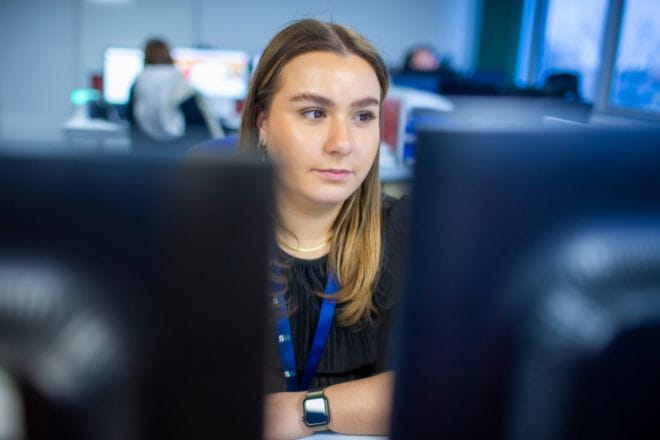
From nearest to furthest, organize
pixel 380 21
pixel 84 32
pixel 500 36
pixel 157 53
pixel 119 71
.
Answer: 1. pixel 157 53
2. pixel 119 71
3. pixel 84 32
4. pixel 500 36
5. pixel 380 21

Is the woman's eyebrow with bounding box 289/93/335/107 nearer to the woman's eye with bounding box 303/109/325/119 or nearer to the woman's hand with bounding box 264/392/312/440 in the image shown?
the woman's eye with bounding box 303/109/325/119

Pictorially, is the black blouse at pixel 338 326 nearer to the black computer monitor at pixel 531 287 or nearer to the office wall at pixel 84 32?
the black computer monitor at pixel 531 287

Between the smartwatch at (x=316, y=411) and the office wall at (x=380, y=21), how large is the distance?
6.27 m

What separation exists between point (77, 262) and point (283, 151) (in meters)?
0.62

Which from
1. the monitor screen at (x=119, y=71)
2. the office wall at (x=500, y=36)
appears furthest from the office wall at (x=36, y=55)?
the office wall at (x=500, y=36)

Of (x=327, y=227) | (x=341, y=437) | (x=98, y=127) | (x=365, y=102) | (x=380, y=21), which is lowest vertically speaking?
(x=341, y=437)

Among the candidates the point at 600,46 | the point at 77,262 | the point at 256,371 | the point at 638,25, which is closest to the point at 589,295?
the point at 256,371

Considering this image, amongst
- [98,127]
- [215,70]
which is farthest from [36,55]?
[98,127]

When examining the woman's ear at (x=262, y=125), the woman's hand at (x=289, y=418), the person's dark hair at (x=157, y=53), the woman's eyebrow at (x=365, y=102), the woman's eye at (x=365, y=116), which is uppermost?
the person's dark hair at (x=157, y=53)

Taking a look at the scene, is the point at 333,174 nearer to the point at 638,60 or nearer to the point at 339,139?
the point at 339,139

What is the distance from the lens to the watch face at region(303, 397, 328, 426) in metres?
0.87

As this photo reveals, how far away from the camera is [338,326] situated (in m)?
1.09

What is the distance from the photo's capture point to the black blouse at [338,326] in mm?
1086

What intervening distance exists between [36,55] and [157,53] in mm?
3370
